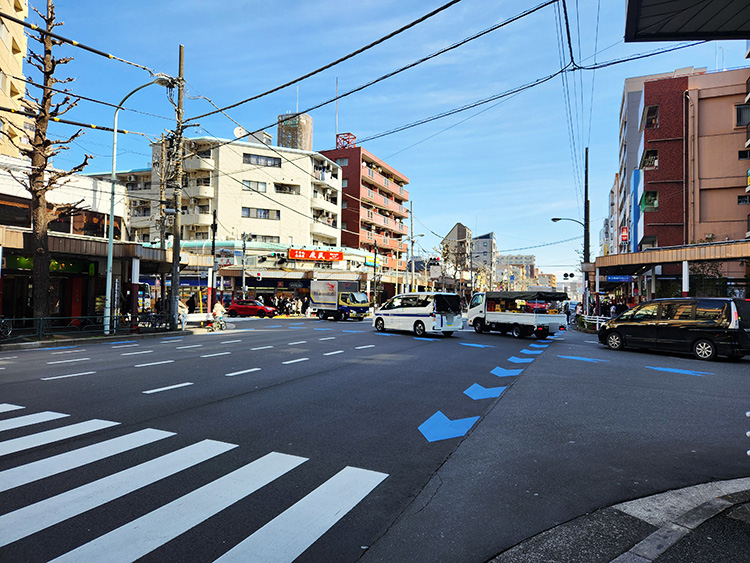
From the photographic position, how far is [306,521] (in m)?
3.55

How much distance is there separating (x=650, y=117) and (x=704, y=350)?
3086cm

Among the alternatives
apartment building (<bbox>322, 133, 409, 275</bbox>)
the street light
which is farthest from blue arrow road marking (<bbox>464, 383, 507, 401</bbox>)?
apartment building (<bbox>322, 133, 409, 275</bbox>)

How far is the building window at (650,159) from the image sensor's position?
35531mm

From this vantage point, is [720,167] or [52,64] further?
[720,167]

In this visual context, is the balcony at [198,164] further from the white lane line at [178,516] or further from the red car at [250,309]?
the white lane line at [178,516]

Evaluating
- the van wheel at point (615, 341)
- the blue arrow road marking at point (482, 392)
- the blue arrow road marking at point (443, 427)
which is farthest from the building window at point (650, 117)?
the blue arrow road marking at point (443, 427)

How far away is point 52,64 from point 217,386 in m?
16.3

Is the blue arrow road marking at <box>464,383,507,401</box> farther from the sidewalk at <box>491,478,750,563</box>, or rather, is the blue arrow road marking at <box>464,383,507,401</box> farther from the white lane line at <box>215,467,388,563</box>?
the sidewalk at <box>491,478,750,563</box>

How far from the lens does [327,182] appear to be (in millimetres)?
53438

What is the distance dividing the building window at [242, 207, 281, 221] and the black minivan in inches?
1535

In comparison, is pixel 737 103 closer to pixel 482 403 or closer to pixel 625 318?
pixel 625 318

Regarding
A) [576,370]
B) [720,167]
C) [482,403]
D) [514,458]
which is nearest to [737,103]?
[720,167]

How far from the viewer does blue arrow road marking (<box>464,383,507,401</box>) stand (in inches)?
328

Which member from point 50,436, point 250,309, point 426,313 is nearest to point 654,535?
point 50,436
